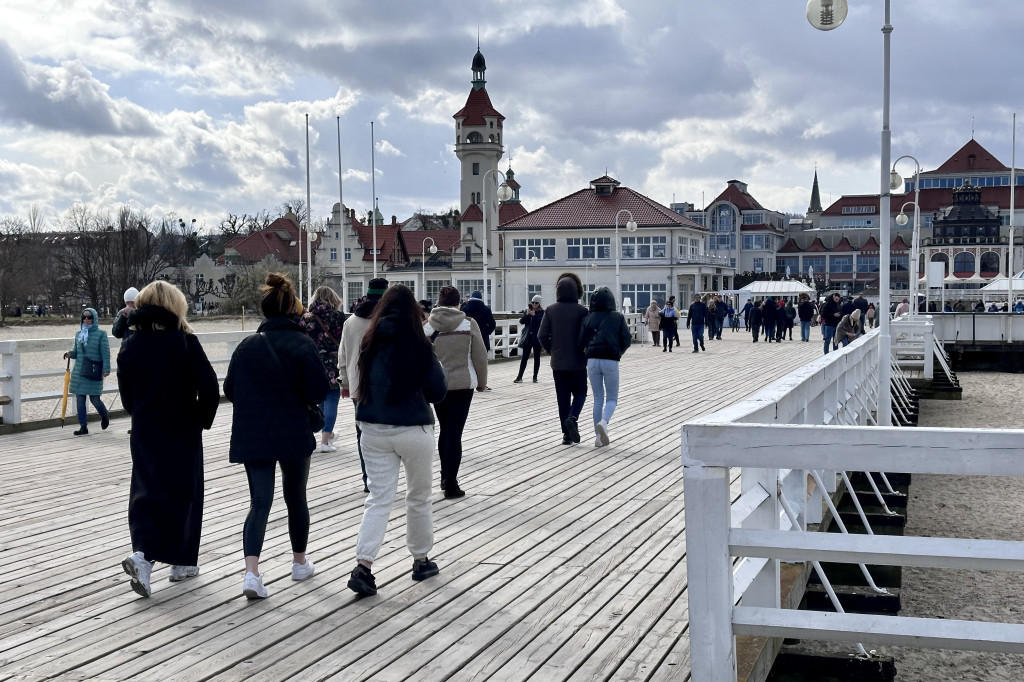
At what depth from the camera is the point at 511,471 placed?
31.2 ft

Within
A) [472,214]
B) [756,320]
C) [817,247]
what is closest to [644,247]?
[472,214]

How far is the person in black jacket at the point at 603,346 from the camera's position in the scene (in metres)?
10.9

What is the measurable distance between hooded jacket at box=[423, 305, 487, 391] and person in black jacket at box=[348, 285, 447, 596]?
2350 mm

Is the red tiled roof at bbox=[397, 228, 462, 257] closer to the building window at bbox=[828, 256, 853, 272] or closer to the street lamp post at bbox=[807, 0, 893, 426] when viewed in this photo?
the building window at bbox=[828, 256, 853, 272]

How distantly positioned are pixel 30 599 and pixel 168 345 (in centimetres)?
147

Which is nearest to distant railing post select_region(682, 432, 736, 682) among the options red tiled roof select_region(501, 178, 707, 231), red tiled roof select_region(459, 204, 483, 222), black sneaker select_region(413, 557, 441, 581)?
black sneaker select_region(413, 557, 441, 581)

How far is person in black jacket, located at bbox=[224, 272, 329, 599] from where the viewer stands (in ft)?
18.0

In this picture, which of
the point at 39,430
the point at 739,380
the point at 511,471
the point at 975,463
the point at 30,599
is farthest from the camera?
the point at 739,380

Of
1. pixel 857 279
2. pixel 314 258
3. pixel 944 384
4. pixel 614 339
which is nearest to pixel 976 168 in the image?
pixel 857 279

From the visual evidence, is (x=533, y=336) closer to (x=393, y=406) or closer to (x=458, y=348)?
(x=458, y=348)

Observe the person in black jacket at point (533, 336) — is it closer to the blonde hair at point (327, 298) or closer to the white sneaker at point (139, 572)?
the blonde hair at point (327, 298)

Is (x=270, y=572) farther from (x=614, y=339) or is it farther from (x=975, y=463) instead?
(x=614, y=339)

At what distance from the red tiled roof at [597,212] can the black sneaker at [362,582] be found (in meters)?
67.8

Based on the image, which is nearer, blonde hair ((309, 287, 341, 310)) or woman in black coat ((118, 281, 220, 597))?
woman in black coat ((118, 281, 220, 597))
